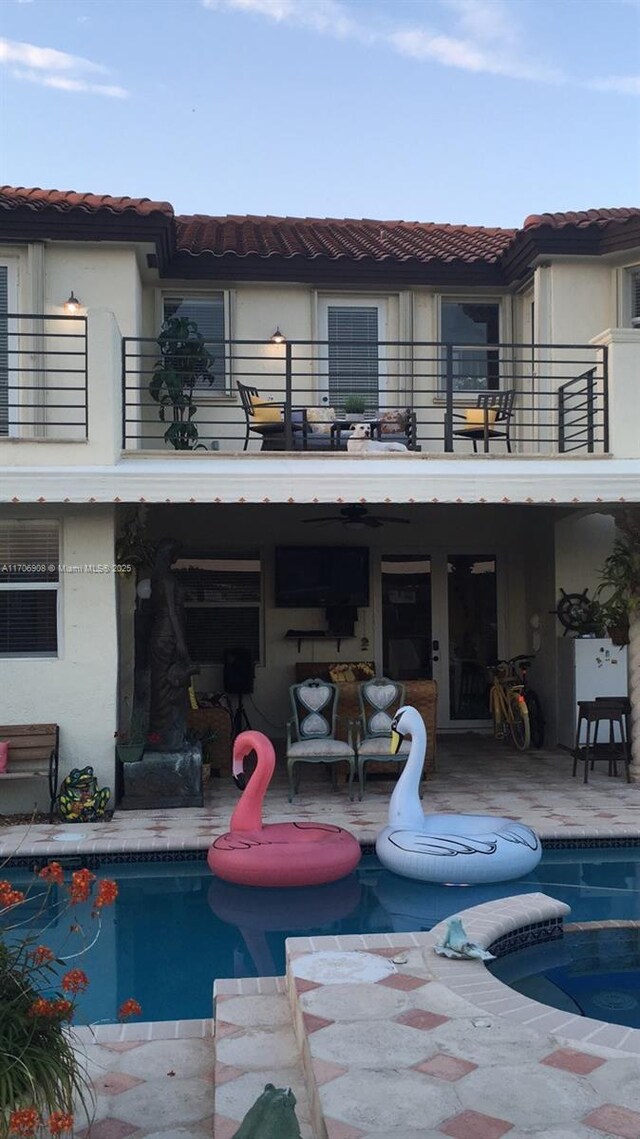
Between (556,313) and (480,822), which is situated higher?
(556,313)

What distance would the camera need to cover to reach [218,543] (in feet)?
55.5

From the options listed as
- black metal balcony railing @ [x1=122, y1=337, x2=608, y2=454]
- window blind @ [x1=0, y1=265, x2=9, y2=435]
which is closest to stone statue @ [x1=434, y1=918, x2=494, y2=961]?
black metal balcony railing @ [x1=122, y1=337, x2=608, y2=454]

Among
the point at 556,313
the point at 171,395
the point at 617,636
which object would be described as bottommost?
the point at 617,636

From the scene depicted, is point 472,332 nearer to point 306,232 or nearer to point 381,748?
point 306,232

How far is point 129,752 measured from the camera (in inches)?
460

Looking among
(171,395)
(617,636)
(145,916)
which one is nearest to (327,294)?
(171,395)

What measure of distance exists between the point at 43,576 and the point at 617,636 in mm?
7728

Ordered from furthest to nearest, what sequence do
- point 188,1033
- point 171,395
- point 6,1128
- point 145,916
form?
point 171,395
point 145,916
point 188,1033
point 6,1128

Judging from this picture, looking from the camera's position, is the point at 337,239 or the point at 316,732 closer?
the point at 316,732

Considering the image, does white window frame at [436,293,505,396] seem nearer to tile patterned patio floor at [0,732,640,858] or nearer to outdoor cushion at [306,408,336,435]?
outdoor cushion at [306,408,336,435]

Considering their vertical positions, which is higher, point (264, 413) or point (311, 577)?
point (264, 413)

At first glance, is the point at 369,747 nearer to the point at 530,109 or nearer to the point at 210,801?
the point at 210,801

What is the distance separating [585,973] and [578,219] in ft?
35.4

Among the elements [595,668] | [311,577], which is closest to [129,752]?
[311,577]
